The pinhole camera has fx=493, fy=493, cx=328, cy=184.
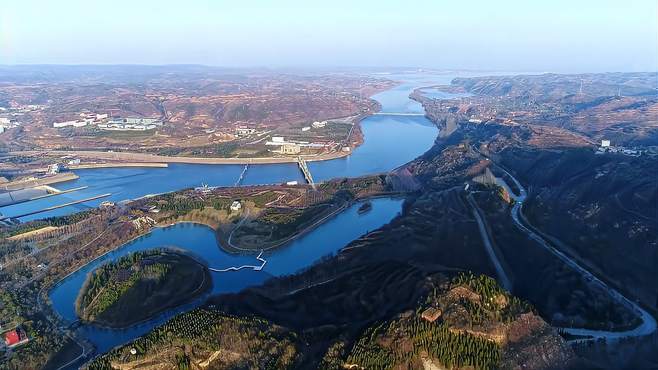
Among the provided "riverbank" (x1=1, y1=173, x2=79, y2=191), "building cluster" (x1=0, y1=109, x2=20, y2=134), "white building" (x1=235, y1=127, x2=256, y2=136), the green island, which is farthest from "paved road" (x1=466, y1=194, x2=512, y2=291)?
"building cluster" (x1=0, y1=109, x2=20, y2=134)

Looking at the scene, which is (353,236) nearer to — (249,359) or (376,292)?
(376,292)

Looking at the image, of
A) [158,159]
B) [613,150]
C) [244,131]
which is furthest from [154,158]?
[613,150]

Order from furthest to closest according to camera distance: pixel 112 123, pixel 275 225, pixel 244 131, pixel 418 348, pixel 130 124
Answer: pixel 112 123
pixel 130 124
pixel 244 131
pixel 275 225
pixel 418 348

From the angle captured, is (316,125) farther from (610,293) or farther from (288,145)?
(610,293)

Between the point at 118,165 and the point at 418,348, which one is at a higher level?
the point at 418,348

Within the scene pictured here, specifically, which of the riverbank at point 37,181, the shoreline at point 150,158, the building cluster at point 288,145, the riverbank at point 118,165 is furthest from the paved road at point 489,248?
the riverbank at point 37,181

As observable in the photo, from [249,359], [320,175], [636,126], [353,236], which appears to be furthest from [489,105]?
[249,359]
